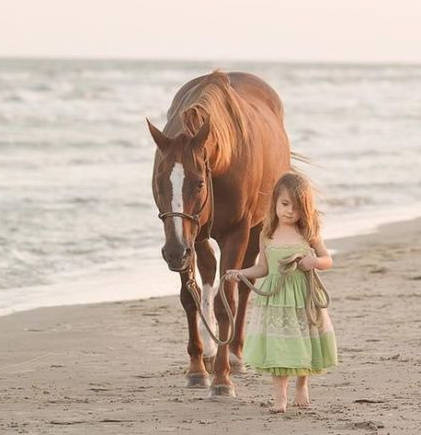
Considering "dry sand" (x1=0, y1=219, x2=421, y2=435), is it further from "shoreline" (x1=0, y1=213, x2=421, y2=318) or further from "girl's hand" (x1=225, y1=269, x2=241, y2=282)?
"girl's hand" (x1=225, y1=269, x2=241, y2=282)

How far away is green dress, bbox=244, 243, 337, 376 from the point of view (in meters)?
6.04

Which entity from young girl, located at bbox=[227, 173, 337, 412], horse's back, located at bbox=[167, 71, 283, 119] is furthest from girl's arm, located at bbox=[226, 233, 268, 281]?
horse's back, located at bbox=[167, 71, 283, 119]

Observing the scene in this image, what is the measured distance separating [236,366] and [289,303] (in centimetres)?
157

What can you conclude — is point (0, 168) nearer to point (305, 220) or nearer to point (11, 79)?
point (305, 220)

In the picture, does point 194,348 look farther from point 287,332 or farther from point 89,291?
point 89,291

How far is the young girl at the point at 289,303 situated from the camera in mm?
6059

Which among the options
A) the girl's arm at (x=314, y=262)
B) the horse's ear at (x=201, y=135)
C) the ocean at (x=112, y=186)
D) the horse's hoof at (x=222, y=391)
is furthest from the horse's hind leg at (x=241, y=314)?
the horse's ear at (x=201, y=135)

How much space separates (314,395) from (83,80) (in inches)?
2573

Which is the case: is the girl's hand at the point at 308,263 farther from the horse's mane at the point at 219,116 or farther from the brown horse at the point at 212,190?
the horse's mane at the point at 219,116

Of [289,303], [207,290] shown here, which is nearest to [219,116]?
[207,290]

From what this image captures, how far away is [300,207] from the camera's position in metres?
6.19

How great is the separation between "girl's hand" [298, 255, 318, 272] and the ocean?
2.00 metres

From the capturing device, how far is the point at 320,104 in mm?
50000

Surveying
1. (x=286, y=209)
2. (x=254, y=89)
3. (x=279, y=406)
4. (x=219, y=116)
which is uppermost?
(x=254, y=89)
